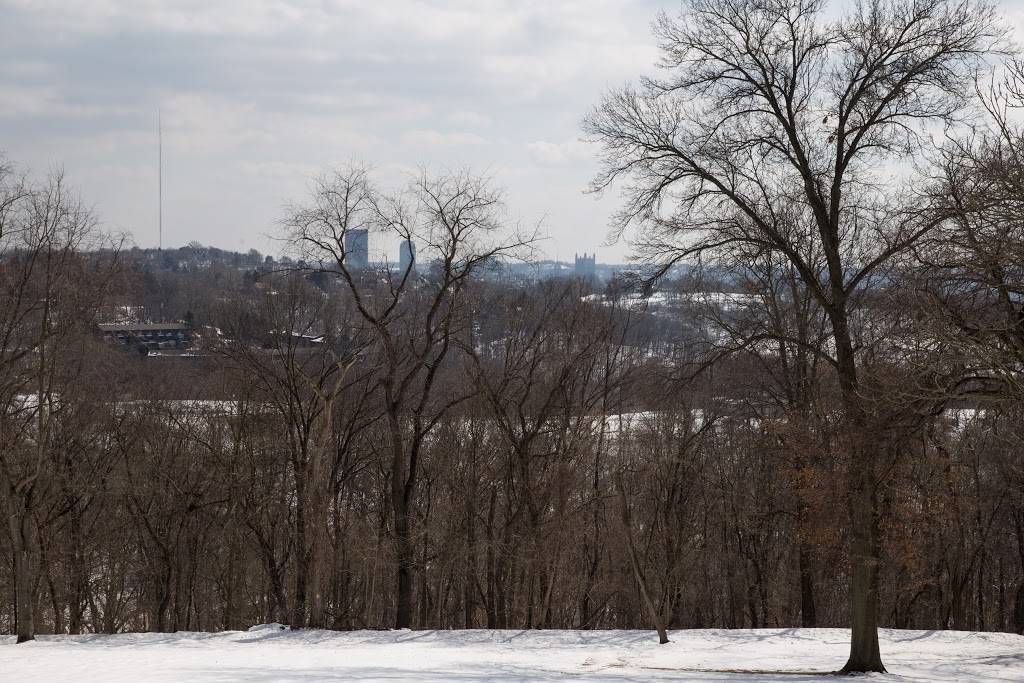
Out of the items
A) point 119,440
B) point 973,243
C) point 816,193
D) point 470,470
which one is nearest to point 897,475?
point 816,193

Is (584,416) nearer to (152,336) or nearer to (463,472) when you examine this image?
(463,472)

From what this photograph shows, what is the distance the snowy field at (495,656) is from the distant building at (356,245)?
28.9ft

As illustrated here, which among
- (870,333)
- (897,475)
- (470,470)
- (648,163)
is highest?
(648,163)

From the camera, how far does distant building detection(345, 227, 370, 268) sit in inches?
890

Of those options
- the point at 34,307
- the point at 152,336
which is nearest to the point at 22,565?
the point at 34,307

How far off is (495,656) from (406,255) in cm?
1202

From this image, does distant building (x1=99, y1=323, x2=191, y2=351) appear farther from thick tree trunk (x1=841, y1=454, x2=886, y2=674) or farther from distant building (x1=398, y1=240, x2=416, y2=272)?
thick tree trunk (x1=841, y1=454, x2=886, y2=674)

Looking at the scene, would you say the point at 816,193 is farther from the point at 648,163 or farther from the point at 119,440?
the point at 119,440

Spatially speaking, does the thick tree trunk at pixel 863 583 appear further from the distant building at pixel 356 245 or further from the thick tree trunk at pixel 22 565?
the thick tree trunk at pixel 22 565

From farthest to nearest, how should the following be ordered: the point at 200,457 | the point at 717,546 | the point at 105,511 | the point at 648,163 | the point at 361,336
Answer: the point at 717,546 → the point at 105,511 → the point at 200,457 → the point at 361,336 → the point at 648,163

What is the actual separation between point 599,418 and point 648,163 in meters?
15.6

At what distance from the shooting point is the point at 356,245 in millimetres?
22891

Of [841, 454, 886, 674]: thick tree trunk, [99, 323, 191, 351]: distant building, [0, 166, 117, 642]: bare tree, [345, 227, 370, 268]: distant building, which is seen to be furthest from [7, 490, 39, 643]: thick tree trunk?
[99, 323, 191, 351]: distant building

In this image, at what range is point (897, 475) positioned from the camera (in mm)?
13781
